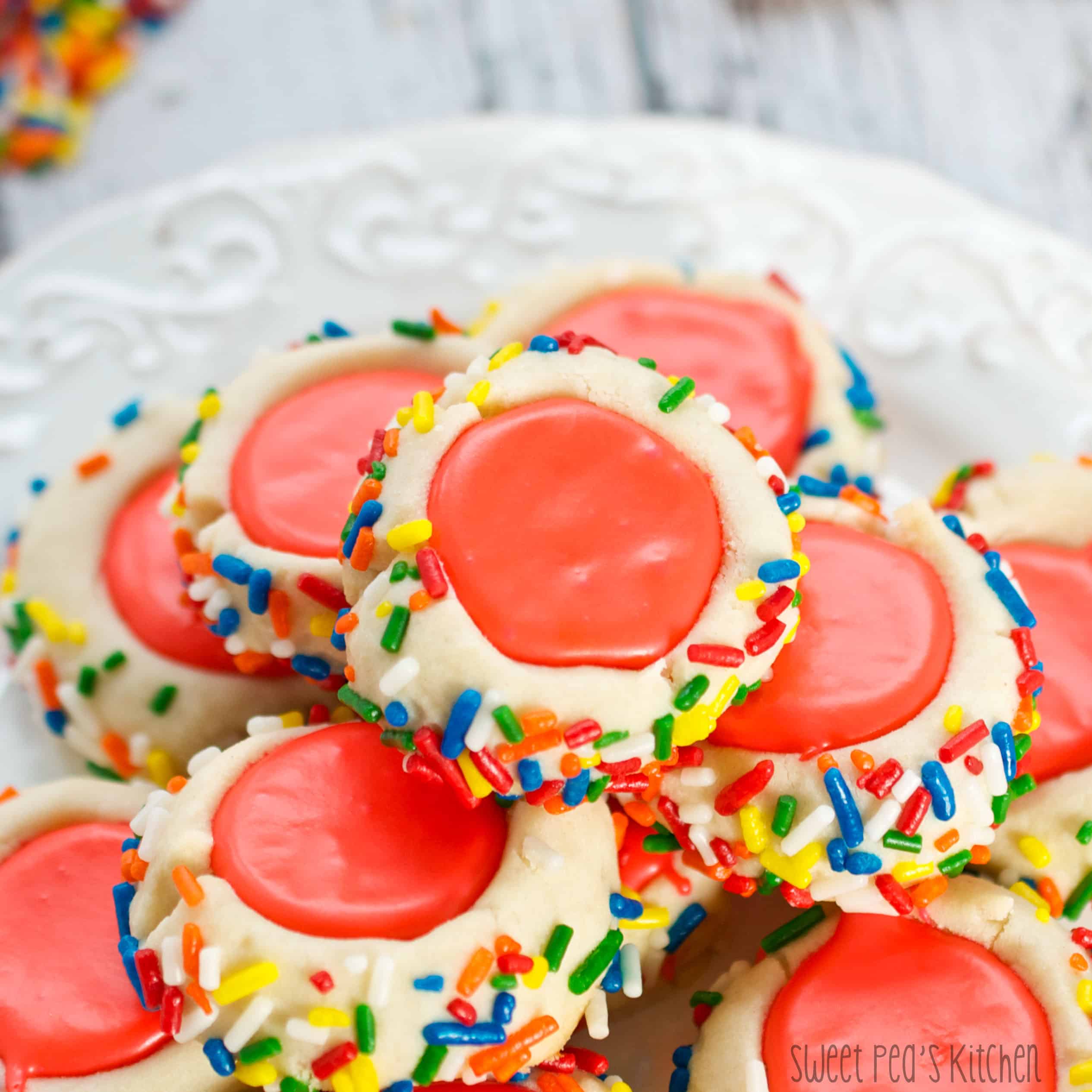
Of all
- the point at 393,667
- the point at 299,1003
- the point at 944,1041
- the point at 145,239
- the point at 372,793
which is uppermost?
the point at 145,239

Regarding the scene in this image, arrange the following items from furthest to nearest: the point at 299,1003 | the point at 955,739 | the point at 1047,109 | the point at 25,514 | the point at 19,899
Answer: the point at 1047,109 → the point at 25,514 → the point at 19,899 → the point at 955,739 → the point at 299,1003

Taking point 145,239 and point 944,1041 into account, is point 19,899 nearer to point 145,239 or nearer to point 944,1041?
point 944,1041

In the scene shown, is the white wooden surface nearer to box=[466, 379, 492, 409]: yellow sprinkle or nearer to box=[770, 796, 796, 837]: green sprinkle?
A: box=[466, 379, 492, 409]: yellow sprinkle

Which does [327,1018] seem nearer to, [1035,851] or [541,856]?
[541,856]

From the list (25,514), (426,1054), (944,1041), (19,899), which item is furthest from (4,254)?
(944,1041)

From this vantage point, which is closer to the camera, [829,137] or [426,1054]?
[426,1054]

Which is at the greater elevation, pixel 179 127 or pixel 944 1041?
pixel 179 127
